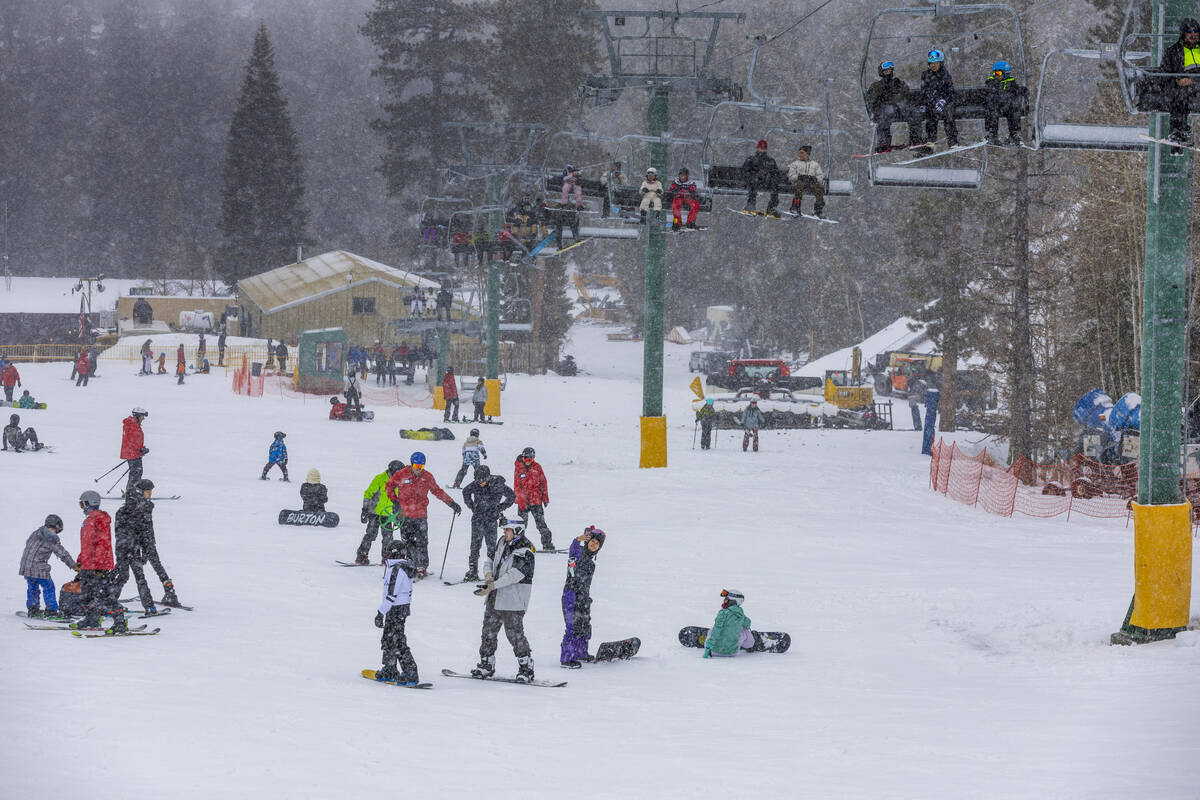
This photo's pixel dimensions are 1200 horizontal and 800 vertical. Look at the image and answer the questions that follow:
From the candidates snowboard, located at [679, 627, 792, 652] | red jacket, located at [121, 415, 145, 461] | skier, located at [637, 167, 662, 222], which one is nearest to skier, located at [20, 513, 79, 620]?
snowboard, located at [679, 627, 792, 652]


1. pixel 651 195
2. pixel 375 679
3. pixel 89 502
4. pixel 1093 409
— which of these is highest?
pixel 651 195

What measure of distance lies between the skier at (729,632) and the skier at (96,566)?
5.73 metres

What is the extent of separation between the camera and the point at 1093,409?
1041 inches

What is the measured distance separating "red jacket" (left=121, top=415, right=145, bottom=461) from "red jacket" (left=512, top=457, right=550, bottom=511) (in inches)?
303

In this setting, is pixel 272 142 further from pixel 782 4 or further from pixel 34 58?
pixel 34 58

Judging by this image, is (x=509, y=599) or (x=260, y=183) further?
(x=260, y=183)

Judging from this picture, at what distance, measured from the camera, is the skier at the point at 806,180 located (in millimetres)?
18391

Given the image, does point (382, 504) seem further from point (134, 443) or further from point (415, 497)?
point (134, 443)

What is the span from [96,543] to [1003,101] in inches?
396

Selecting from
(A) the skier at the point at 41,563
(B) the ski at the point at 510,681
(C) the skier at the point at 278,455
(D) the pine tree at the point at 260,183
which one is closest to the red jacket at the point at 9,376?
(C) the skier at the point at 278,455

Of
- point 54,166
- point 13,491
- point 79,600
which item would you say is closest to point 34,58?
point 54,166

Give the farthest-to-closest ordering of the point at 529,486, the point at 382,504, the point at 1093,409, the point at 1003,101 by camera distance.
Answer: the point at 1093,409, the point at 529,486, the point at 382,504, the point at 1003,101

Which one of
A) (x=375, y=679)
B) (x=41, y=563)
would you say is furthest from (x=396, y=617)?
(x=41, y=563)

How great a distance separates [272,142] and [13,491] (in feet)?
211
